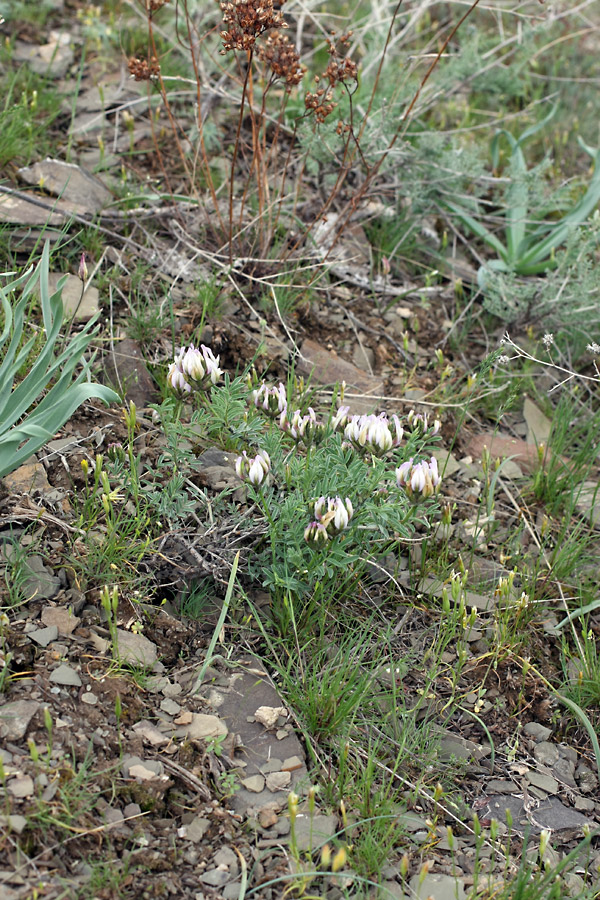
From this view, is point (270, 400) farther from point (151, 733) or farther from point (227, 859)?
point (227, 859)

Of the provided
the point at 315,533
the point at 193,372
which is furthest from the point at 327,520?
the point at 193,372

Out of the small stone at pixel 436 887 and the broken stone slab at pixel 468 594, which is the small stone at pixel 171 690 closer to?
the small stone at pixel 436 887

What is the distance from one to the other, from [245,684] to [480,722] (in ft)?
2.30

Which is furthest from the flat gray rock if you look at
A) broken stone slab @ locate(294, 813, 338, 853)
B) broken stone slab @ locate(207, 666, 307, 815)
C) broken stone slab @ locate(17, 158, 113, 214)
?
broken stone slab @ locate(17, 158, 113, 214)

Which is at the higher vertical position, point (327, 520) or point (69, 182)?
point (69, 182)

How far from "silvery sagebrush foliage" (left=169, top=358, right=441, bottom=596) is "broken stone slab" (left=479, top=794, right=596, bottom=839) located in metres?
0.76

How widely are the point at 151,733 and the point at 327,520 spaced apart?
72cm

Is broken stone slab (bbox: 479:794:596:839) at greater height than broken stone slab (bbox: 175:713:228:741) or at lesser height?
lesser

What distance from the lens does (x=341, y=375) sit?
138 inches

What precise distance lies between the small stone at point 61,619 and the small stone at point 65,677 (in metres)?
0.13

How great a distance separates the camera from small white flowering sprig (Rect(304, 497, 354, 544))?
2.22 meters

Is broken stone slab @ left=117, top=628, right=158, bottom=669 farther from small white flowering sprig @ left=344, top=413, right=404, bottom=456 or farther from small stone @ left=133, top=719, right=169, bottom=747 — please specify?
small white flowering sprig @ left=344, top=413, right=404, bottom=456

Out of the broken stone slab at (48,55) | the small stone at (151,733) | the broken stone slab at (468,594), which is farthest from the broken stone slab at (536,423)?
the broken stone slab at (48,55)

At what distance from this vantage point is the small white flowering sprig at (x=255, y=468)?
7.72 ft
